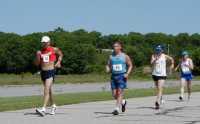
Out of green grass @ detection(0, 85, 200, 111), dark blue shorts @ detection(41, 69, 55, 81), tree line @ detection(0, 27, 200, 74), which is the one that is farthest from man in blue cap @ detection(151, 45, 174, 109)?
tree line @ detection(0, 27, 200, 74)

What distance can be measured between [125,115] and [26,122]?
9.37ft

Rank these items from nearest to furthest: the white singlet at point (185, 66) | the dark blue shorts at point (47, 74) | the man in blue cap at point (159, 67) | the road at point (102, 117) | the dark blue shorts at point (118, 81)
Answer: the road at point (102, 117) < the dark blue shorts at point (47, 74) < the dark blue shorts at point (118, 81) < the man in blue cap at point (159, 67) < the white singlet at point (185, 66)

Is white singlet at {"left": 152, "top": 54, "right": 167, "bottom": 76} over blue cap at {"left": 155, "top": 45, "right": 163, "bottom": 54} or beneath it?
beneath

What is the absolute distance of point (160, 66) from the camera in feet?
59.1

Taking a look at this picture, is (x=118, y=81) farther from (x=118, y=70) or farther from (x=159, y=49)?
(x=159, y=49)

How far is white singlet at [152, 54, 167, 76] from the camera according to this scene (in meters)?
17.9

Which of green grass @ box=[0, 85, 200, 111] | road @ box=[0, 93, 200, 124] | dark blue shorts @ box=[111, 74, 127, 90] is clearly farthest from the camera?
green grass @ box=[0, 85, 200, 111]

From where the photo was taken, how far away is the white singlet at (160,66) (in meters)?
17.9

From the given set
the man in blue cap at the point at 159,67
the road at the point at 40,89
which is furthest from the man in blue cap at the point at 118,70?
the road at the point at 40,89

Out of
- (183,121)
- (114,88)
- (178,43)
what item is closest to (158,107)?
(114,88)

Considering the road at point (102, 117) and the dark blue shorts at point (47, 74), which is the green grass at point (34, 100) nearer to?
the road at point (102, 117)

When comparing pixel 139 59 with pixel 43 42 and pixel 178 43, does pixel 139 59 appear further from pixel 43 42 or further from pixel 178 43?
pixel 43 42

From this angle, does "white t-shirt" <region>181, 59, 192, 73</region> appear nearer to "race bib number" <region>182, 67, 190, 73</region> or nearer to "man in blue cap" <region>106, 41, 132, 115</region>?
"race bib number" <region>182, 67, 190, 73</region>

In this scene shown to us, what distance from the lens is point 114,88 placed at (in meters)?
15.8
